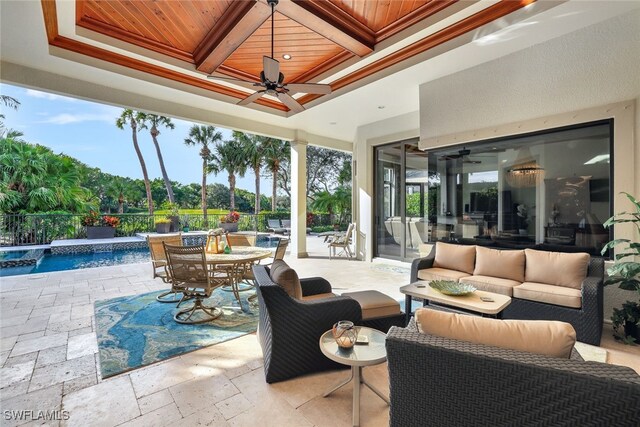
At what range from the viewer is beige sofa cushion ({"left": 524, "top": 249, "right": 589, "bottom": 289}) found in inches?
130

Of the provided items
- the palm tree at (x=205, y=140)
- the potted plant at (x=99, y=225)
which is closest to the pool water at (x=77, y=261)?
the potted plant at (x=99, y=225)

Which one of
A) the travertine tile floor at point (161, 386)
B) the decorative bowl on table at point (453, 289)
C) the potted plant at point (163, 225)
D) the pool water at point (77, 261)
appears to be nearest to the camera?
the travertine tile floor at point (161, 386)

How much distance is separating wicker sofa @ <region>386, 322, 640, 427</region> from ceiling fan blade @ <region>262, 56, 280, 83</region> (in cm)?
305

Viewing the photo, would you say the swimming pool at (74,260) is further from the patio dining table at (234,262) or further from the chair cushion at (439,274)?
the chair cushion at (439,274)

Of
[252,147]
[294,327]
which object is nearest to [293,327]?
[294,327]

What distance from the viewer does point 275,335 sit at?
7.25ft

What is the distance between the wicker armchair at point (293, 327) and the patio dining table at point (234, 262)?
1.38 meters

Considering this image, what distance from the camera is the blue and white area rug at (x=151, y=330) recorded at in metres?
2.64

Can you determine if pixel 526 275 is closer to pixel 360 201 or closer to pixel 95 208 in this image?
pixel 360 201

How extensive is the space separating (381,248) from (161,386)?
18.9 ft

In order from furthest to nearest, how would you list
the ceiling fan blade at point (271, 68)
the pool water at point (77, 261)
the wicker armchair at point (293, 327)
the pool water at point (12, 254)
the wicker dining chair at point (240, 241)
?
the pool water at point (12, 254) → the pool water at point (77, 261) → the wicker dining chair at point (240, 241) → the ceiling fan blade at point (271, 68) → the wicker armchair at point (293, 327)

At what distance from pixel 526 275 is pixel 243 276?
3699mm

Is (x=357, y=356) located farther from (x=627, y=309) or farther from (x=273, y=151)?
(x=273, y=151)

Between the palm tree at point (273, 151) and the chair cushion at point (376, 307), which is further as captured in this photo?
the palm tree at point (273, 151)
